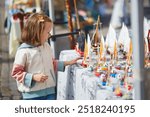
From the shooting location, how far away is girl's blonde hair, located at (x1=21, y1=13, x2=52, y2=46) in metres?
Answer: 1.32

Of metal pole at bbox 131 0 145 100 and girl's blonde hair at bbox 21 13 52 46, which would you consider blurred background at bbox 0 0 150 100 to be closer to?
girl's blonde hair at bbox 21 13 52 46

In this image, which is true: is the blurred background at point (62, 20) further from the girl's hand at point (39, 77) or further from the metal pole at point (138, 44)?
the metal pole at point (138, 44)

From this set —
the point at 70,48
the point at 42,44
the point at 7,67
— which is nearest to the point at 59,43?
the point at 70,48

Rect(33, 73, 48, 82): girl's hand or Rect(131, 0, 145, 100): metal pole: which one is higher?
Rect(131, 0, 145, 100): metal pole

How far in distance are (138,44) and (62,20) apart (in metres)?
0.86

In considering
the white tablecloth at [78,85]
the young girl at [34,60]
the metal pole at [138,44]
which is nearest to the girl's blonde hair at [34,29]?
the young girl at [34,60]

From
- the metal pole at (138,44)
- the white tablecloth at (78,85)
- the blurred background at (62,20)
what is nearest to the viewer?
the metal pole at (138,44)

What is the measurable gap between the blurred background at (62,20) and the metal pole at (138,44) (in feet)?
1.20

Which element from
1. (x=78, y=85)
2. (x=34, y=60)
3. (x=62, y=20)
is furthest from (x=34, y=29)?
(x=62, y=20)

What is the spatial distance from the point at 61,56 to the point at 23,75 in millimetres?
258

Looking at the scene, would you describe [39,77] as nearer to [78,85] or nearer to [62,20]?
[78,85]

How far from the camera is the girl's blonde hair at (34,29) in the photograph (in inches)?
52.1

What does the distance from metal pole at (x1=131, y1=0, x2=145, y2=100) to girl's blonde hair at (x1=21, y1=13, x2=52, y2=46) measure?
0.33 metres

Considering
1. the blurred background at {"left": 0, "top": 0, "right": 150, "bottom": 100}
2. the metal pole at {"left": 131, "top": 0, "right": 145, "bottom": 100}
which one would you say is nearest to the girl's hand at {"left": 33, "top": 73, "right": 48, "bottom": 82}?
the blurred background at {"left": 0, "top": 0, "right": 150, "bottom": 100}
